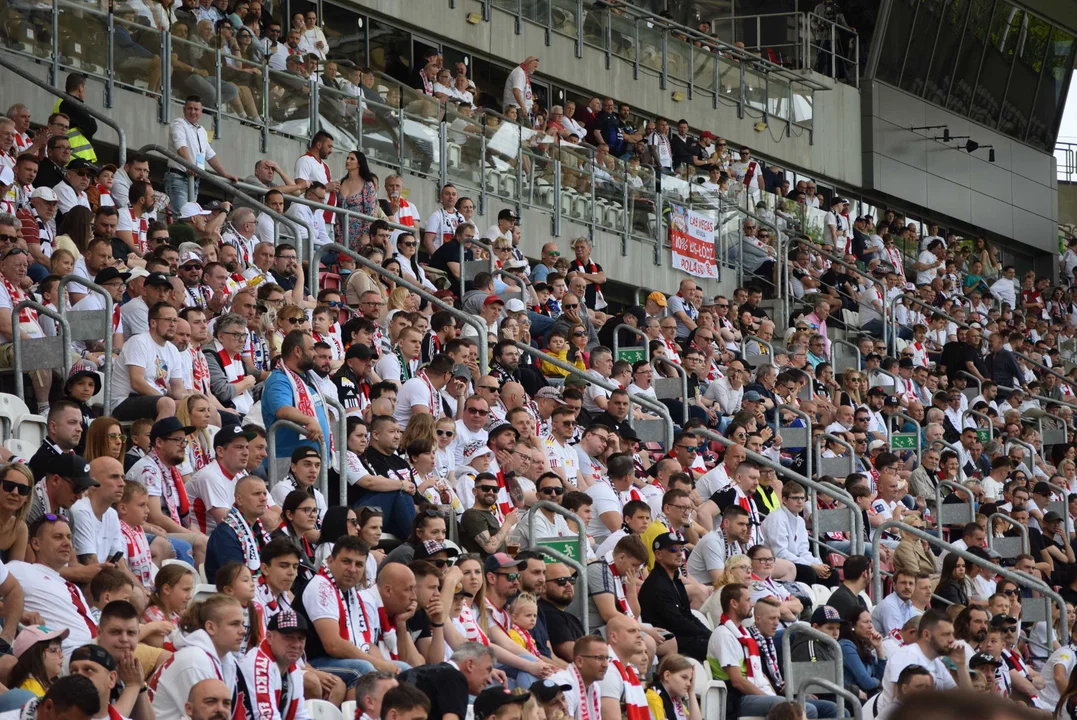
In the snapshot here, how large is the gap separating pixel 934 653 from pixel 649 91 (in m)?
15.6

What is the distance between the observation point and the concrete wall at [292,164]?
1509 cm

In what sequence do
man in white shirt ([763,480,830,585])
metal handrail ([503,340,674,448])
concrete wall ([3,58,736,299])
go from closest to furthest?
man in white shirt ([763,480,830,585]) < metal handrail ([503,340,674,448]) < concrete wall ([3,58,736,299])

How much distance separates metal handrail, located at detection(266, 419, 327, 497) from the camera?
904 cm

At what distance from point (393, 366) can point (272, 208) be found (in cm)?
282

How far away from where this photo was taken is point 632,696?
8555mm

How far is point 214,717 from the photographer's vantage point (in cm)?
607

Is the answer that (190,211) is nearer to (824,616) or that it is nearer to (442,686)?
(824,616)

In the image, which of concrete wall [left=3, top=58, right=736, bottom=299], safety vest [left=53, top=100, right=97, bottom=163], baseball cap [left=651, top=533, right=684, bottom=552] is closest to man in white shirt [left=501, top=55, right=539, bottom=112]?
concrete wall [left=3, top=58, right=736, bottom=299]

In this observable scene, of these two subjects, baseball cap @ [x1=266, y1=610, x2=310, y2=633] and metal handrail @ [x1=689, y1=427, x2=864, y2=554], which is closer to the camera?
baseball cap @ [x1=266, y1=610, x2=310, y2=633]

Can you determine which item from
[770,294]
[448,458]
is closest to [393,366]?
[448,458]

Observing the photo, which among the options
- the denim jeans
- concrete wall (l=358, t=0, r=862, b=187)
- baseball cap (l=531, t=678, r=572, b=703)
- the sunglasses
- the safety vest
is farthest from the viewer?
concrete wall (l=358, t=0, r=862, b=187)

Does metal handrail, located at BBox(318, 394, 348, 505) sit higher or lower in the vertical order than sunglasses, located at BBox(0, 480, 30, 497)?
lower

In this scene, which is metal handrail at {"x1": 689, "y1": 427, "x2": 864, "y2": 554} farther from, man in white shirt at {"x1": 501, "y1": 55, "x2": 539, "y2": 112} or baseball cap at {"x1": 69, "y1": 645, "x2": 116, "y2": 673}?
man in white shirt at {"x1": 501, "y1": 55, "x2": 539, "y2": 112}

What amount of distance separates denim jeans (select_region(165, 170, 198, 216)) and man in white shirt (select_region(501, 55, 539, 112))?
281 inches
